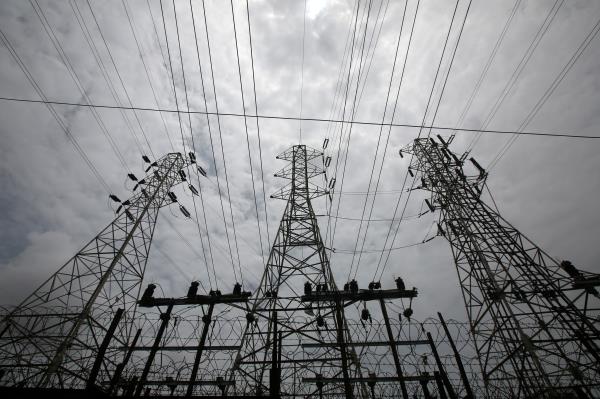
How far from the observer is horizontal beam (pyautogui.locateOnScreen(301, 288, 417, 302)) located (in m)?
11.8

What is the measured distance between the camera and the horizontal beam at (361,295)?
11.8 m

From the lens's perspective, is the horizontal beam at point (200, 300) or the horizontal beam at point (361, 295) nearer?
the horizontal beam at point (361, 295)

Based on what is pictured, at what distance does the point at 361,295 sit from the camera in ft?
39.2

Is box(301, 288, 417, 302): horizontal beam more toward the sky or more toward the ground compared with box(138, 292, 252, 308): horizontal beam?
more toward the ground

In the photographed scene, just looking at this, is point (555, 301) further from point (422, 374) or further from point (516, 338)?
point (422, 374)

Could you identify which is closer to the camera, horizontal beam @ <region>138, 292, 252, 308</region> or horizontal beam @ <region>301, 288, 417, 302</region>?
horizontal beam @ <region>301, 288, 417, 302</region>

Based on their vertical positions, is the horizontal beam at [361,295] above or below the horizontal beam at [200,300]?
below

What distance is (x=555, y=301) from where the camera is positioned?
38.1ft

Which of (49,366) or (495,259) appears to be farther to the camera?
(495,259)

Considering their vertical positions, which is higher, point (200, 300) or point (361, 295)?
point (200, 300)

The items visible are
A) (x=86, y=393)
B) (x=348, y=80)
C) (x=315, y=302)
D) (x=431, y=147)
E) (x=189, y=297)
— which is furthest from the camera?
(x=431, y=147)

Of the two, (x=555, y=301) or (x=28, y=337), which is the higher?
(x=555, y=301)

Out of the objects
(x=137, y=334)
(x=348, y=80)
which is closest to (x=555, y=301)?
(x=348, y=80)

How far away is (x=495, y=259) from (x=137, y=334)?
1858cm
